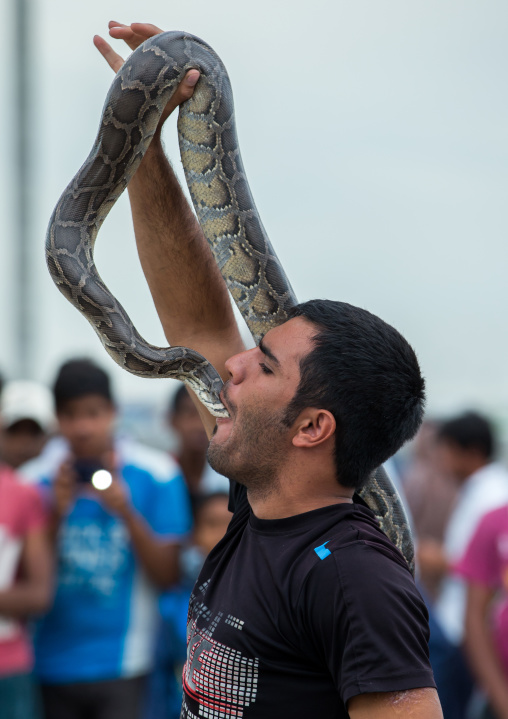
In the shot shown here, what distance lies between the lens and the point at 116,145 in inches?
114

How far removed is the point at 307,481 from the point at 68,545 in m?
2.87

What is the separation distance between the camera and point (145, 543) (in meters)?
4.73

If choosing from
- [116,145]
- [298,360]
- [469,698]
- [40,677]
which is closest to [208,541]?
[40,677]

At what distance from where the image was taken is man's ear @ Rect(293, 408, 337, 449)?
6.97 ft

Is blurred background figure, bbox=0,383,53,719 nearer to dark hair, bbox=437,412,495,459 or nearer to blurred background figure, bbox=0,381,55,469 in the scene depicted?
blurred background figure, bbox=0,381,55,469

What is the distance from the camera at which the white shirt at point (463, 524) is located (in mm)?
5301

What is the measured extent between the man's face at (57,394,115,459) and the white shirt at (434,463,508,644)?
2.11m

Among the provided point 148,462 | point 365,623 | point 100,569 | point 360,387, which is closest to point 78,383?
point 148,462

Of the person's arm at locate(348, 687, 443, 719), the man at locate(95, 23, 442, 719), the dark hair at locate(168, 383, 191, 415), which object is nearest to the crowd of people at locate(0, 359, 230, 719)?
the dark hair at locate(168, 383, 191, 415)

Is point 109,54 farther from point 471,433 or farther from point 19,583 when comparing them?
point 471,433

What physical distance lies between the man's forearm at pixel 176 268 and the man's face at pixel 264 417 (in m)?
0.76

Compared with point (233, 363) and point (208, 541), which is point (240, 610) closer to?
point (233, 363)

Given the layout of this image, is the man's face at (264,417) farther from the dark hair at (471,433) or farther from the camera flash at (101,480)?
the dark hair at (471,433)

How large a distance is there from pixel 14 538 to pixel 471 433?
3013 millimetres
